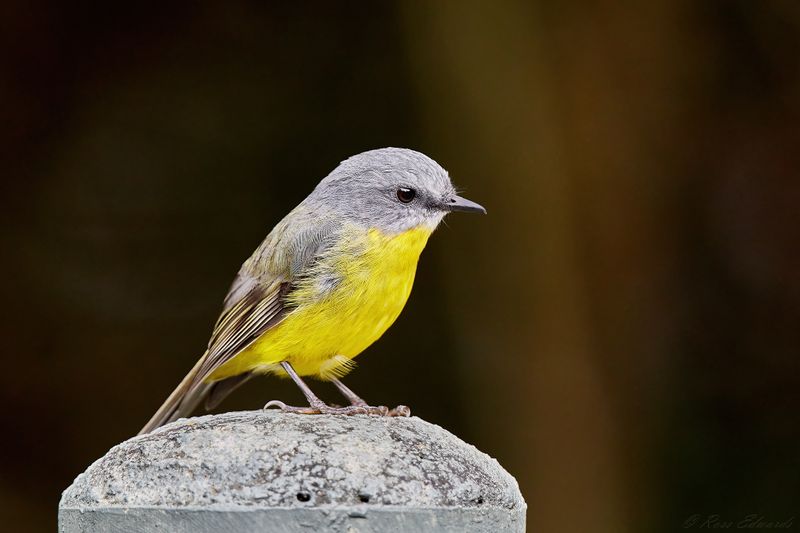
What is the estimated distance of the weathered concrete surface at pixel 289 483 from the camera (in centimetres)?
284

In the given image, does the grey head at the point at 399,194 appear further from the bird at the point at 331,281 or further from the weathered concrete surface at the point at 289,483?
the weathered concrete surface at the point at 289,483

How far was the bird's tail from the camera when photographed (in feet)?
16.4

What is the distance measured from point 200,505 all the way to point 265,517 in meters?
0.18

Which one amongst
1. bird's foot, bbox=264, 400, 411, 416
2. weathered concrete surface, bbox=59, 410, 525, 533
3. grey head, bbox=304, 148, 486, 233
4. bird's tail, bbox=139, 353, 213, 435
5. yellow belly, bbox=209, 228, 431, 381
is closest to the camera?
weathered concrete surface, bbox=59, 410, 525, 533

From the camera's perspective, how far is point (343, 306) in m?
4.87

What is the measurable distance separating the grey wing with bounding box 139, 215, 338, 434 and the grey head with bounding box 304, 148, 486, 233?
0.57 feet

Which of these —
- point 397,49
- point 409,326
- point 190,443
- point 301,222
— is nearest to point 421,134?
point 397,49

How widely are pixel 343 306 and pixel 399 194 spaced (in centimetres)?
62

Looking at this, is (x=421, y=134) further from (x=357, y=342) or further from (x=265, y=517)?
(x=265, y=517)

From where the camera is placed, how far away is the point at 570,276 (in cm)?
841

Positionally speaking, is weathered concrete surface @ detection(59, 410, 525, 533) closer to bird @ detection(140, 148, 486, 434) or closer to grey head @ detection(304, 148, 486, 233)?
bird @ detection(140, 148, 486, 434)

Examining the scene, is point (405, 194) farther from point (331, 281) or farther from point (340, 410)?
point (340, 410)

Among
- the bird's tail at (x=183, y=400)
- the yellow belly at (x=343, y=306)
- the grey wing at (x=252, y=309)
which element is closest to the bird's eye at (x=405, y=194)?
the yellow belly at (x=343, y=306)

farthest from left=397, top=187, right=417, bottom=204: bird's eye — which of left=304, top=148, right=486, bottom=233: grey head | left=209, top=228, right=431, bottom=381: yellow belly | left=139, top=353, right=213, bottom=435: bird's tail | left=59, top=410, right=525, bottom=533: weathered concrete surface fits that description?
left=59, top=410, right=525, bottom=533: weathered concrete surface
